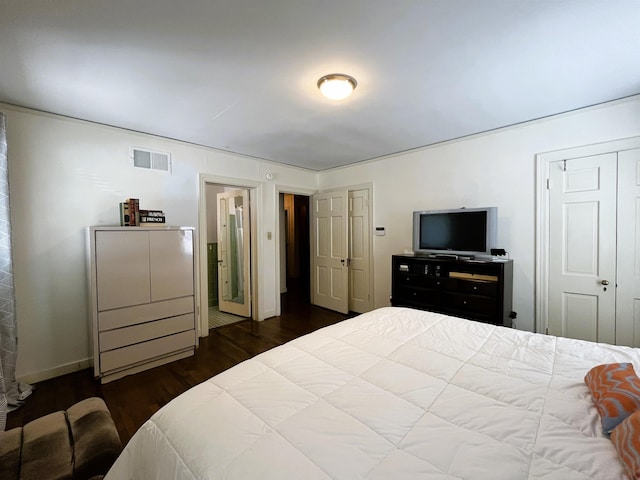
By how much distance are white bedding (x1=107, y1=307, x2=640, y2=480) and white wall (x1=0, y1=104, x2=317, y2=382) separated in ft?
7.63

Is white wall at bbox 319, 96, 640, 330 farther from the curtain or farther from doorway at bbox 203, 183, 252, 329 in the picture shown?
the curtain

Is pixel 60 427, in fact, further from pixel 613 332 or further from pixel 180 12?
pixel 613 332

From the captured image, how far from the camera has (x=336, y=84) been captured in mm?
2004

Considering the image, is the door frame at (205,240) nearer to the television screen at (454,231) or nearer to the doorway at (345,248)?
the doorway at (345,248)

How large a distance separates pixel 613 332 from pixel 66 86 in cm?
496

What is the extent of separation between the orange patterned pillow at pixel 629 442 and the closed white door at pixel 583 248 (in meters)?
2.39

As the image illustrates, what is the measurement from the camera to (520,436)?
0.87m

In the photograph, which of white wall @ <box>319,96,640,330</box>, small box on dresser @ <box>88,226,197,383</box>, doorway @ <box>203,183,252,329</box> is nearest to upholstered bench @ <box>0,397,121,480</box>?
small box on dresser @ <box>88,226,197,383</box>

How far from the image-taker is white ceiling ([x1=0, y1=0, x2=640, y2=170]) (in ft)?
4.68

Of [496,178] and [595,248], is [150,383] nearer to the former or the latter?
[496,178]

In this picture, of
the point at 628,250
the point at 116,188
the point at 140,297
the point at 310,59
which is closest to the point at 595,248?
the point at 628,250

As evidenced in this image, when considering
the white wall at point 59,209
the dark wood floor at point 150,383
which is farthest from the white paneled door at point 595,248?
the white wall at point 59,209

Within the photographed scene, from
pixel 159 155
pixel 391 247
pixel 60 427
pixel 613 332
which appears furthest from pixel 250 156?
pixel 613 332

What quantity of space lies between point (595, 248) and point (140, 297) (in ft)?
14.1
